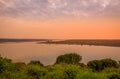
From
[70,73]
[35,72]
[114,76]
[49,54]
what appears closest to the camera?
[114,76]

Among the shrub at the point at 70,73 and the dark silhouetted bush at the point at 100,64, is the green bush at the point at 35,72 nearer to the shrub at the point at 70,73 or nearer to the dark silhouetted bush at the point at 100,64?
the shrub at the point at 70,73

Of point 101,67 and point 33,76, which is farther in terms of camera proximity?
point 101,67

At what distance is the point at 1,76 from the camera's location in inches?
528

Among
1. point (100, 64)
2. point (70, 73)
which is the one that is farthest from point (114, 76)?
point (100, 64)

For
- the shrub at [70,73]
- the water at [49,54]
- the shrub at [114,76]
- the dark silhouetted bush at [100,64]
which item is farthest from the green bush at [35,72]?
the water at [49,54]

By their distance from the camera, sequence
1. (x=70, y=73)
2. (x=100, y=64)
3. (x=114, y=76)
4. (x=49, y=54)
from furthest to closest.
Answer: (x=49, y=54) < (x=100, y=64) < (x=70, y=73) < (x=114, y=76)

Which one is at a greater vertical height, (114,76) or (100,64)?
(114,76)

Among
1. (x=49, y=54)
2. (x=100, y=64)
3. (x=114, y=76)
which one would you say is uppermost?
(x=114, y=76)

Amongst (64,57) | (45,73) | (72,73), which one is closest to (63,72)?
(72,73)

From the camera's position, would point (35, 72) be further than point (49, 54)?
No

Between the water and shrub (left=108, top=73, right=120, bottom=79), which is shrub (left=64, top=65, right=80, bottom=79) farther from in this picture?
the water

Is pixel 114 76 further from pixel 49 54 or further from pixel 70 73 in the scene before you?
pixel 49 54

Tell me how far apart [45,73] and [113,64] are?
785cm

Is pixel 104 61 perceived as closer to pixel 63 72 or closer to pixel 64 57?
pixel 64 57
